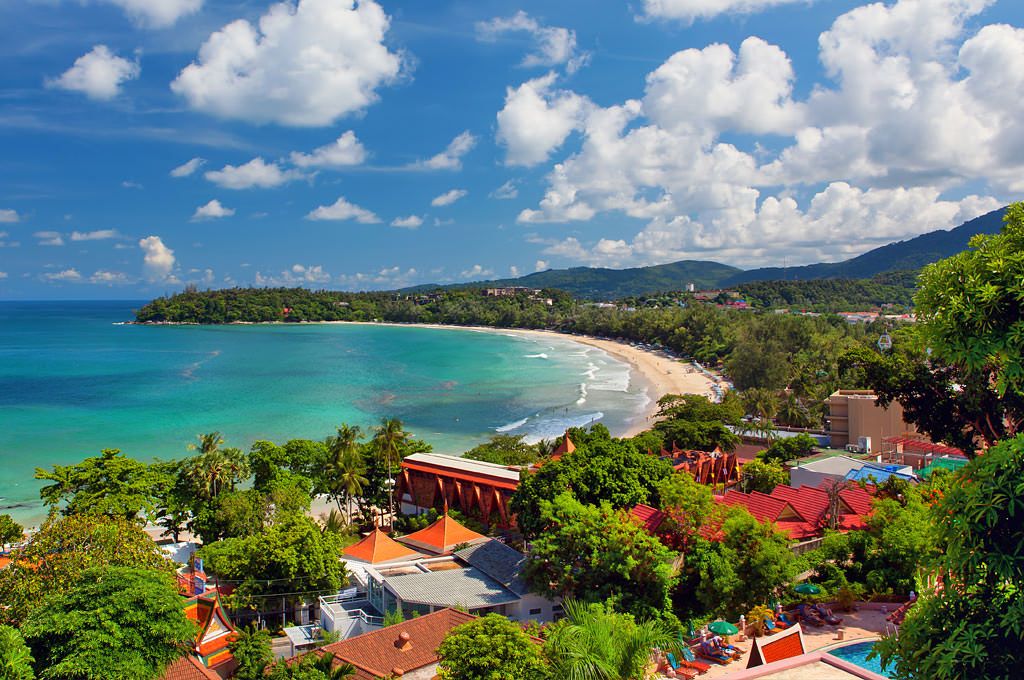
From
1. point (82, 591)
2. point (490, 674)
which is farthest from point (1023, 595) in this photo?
point (82, 591)

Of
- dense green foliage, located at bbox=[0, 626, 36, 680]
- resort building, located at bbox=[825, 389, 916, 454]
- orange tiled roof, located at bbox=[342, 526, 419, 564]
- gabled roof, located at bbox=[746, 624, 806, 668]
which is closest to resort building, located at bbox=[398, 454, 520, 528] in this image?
orange tiled roof, located at bbox=[342, 526, 419, 564]

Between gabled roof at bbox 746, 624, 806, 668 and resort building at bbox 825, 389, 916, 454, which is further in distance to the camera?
resort building at bbox 825, 389, 916, 454

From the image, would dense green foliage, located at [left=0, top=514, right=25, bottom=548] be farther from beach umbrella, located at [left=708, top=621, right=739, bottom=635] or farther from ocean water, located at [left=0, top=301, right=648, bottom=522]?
beach umbrella, located at [left=708, top=621, right=739, bottom=635]

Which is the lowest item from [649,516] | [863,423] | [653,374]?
[653,374]

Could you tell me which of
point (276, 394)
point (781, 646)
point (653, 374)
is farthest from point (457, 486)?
point (653, 374)

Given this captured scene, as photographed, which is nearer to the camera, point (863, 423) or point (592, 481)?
point (592, 481)

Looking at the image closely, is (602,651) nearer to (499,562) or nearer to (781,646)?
(781,646)

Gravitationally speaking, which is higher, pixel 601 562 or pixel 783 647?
pixel 601 562

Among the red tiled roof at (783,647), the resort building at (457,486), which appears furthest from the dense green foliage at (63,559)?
the red tiled roof at (783,647)
